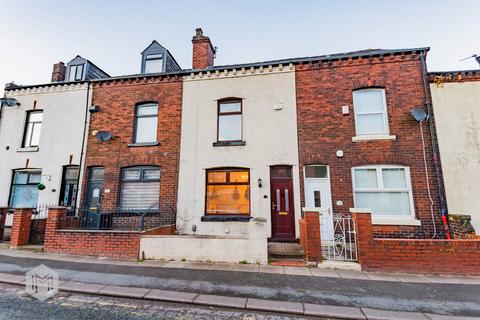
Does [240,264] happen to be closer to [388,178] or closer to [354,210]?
[354,210]

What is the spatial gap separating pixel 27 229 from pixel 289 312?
9591mm

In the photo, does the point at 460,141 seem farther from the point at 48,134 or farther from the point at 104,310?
the point at 48,134

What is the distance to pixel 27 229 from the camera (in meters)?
8.33

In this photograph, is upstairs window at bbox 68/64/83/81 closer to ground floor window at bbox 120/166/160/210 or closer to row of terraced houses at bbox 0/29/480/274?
row of terraced houses at bbox 0/29/480/274

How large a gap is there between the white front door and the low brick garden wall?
571 cm

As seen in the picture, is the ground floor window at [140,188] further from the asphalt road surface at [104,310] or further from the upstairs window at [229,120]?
the asphalt road surface at [104,310]

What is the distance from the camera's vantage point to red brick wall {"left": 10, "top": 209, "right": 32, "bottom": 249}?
7.95m

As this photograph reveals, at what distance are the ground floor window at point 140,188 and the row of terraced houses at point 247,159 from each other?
0.06 meters

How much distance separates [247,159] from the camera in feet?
30.5

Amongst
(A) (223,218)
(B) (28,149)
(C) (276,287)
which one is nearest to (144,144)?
(A) (223,218)

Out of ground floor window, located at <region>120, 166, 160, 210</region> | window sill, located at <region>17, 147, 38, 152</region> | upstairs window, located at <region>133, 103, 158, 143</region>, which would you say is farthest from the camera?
window sill, located at <region>17, 147, 38, 152</region>

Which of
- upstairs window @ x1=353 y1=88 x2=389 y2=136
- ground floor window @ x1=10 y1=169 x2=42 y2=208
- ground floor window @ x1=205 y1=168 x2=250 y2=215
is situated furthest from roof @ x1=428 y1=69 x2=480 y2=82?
ground floor window @ x1=10 y1=169 x2=42 y2=208

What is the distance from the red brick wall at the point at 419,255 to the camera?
224 inches

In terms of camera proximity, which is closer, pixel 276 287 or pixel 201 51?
pixel 276 287
